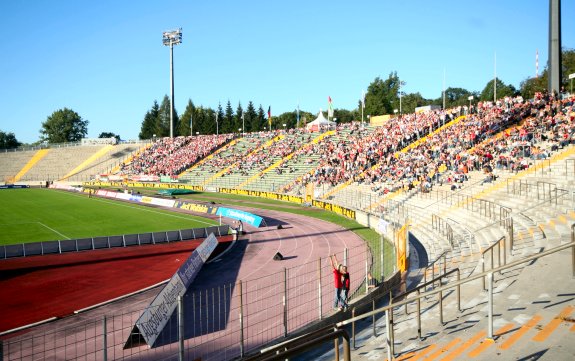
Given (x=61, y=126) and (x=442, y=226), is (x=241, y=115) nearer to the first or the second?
(x=61, y=126)

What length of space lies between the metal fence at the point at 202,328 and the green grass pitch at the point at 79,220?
16.3 m

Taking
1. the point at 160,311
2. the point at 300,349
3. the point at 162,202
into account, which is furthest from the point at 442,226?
the point at 162,202

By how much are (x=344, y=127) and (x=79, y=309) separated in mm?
52374

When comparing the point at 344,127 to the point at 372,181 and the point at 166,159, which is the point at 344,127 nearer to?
the point at 372,181

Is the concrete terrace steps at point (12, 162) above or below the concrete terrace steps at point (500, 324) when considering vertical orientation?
above


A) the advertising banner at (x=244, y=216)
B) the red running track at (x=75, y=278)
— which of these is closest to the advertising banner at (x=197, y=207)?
the advertising banner at (x=244, y=216)

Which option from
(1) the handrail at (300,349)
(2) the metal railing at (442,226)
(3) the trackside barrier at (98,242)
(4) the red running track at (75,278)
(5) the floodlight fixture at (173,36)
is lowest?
(4) the red running track at (75,278)

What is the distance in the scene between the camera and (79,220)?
35.7m

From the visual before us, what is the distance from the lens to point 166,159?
265ft

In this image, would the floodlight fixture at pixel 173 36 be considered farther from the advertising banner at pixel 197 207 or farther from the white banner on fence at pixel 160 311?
the white banner on fence at pixel 160 311

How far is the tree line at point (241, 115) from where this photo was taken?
102 m

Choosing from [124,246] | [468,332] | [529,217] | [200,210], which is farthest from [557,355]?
[200,210]

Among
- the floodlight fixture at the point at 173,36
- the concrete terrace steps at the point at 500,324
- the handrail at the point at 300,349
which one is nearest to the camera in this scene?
the handrail at the point at 300,349

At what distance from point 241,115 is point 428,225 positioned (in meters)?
107
